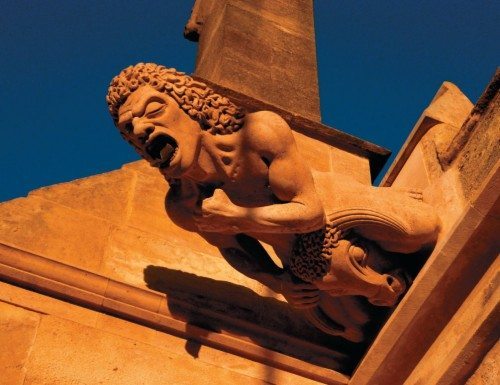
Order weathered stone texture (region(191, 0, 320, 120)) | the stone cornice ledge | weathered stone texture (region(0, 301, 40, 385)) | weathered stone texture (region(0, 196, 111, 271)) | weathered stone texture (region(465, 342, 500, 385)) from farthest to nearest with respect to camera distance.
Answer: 1. weathered stone texture (region(191, 0, 320, 120))
2. weathered stone texture (region(0, 196, 111, 271))
3. the stone cornice ledge
4. weathered stone texture (region(0, 301, 40, 385))
5. weathered stone texture (region(465, 342, 500, 385))

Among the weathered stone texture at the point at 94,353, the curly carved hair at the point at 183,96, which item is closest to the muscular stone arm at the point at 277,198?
the curly carved hair at the point at 183,96

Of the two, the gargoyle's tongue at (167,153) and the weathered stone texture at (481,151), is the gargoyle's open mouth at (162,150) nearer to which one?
the gargoyle's tongue at (167,153)

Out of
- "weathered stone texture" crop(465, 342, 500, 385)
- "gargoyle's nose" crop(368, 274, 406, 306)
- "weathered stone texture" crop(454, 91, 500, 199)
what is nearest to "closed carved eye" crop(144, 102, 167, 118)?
"gargoyle's nose" crop(368, 274, 406, 306)

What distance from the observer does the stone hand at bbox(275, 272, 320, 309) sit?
4.12 metres

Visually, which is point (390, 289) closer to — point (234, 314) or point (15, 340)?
point (234, 314)

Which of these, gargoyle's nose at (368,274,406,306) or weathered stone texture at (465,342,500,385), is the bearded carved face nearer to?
gargoyle's nose at (368,274,406,306)

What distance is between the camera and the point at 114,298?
13.3 feet

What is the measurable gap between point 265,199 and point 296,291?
47 centimetres

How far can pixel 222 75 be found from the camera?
6.21m

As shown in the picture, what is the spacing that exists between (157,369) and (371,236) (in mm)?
1105

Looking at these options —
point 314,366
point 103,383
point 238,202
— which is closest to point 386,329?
point 314,366

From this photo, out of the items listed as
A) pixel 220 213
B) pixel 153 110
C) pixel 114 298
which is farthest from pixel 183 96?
pixel 114 298

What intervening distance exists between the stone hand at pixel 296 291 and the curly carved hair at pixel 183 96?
0.72 m

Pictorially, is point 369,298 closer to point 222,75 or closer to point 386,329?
point 386,329
